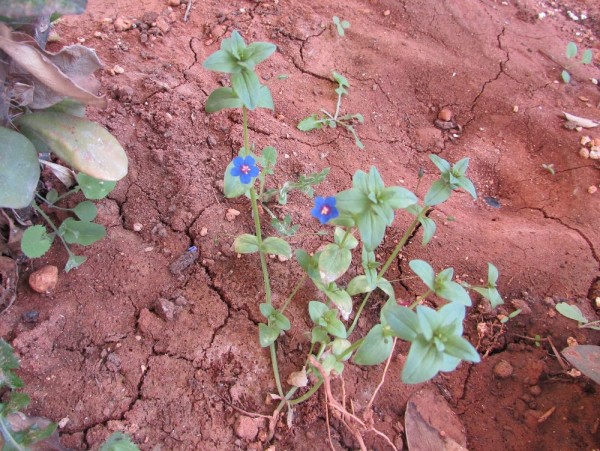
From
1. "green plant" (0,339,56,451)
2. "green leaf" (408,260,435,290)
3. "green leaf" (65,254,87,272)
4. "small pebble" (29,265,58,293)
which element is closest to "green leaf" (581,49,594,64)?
"green leaf" (408,260,435,290)

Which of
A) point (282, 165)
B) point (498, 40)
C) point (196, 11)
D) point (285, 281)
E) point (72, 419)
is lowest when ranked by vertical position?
point (72, 419)

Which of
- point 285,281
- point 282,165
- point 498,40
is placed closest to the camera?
point 285,281

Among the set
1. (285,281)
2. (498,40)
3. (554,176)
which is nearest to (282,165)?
(285,281)

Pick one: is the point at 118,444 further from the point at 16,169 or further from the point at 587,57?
the point at 587,57

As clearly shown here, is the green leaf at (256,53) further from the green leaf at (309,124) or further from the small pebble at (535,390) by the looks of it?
the small pebble at (535,390)

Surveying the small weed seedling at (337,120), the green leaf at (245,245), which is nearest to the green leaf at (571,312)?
the small weed seedling at (337,120)

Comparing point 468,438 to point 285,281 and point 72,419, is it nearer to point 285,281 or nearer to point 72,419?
point 285,281
